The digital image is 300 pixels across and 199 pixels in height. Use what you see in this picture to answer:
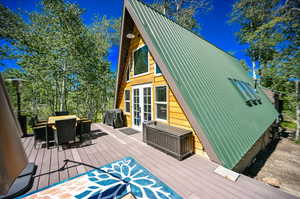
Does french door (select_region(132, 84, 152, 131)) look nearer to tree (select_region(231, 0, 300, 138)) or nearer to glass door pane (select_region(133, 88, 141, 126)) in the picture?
glass door pane (select_region(133, 88, 141, 126))

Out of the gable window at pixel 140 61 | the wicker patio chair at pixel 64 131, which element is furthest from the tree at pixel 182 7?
the wicker patio chair at pixel 64 131

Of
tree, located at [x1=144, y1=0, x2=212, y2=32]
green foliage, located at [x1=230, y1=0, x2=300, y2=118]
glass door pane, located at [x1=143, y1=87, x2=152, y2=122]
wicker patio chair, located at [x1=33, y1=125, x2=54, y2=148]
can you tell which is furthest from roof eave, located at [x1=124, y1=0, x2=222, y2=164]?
tree, located at [x1=144, y1=0, x2=212, y2=32]

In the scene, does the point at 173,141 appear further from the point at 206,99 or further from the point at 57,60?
the point at 57,60

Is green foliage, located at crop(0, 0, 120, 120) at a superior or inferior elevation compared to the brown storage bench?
superior

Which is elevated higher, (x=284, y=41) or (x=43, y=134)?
(x=284, y=41)

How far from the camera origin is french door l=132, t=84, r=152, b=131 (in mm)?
5035

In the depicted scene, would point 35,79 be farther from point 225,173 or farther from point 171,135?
point 225,173

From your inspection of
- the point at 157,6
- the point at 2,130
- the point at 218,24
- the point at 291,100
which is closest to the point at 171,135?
the point at 2,130

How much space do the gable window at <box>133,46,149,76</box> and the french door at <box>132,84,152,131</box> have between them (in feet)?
2.30

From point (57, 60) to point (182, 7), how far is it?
11.5 metres

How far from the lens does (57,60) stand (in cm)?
789

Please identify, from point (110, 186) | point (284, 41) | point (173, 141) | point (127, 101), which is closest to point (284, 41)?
point (284, 41)

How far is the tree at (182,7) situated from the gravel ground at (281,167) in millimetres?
11949

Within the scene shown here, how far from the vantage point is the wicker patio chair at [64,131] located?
3.56 metres
